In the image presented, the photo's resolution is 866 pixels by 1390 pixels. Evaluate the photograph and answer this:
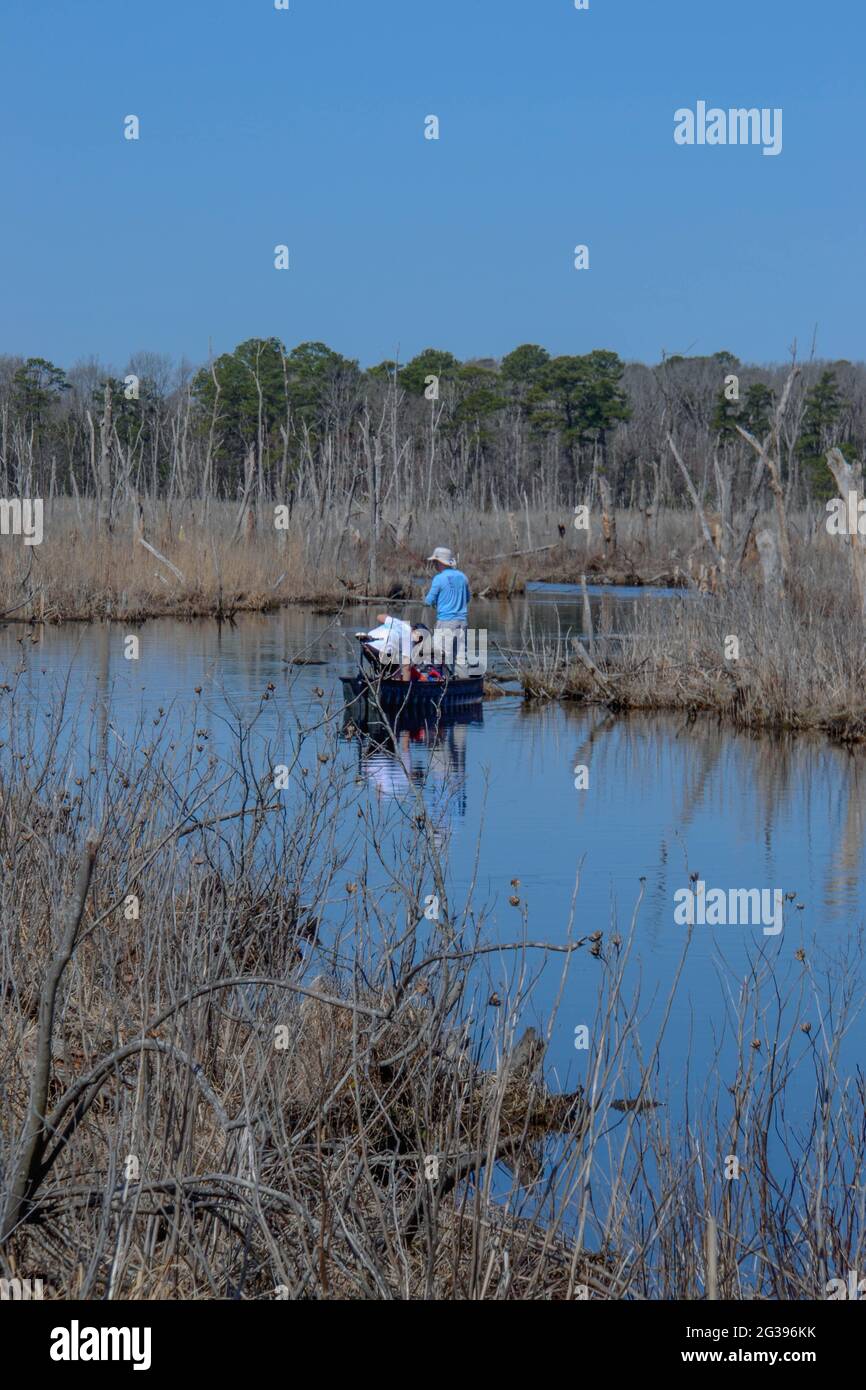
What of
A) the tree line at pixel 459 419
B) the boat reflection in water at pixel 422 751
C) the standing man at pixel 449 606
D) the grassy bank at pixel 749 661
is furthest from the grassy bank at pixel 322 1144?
the tree line at pixel 459 419

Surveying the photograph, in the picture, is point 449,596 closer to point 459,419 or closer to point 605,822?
point 605,822

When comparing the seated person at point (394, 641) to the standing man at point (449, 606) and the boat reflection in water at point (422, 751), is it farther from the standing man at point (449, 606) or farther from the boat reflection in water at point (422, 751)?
the standing man at point (449, 606)

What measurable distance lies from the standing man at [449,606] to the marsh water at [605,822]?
0.91 m

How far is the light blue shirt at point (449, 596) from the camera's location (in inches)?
747

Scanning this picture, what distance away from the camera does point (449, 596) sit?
62.9 ft

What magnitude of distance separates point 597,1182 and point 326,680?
17.0m

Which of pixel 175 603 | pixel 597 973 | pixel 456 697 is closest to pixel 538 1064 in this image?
pixel 597 973

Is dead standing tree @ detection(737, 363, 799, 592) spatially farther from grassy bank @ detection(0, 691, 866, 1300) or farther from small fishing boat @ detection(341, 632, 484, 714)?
grassy bank @ detection(0, 691, 866, 1300)

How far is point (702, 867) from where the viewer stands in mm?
12641

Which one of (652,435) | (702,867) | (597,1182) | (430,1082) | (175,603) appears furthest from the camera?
(652,435)

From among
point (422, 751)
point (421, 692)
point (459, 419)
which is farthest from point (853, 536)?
point (459, 419)

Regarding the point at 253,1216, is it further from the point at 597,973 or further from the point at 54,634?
the point at 54,634
